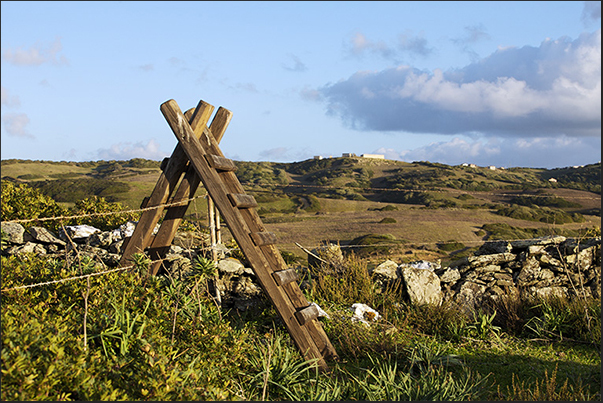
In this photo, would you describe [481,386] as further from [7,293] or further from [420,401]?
[7,293]

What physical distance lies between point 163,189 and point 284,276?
1658 mm

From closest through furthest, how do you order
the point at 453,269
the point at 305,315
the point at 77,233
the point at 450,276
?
1. the point at 305,315
2. the point at 450,276
3. the point at 453,269
4. the point at 77,233

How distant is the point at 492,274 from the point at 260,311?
3697mm

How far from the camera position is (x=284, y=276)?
15.1ft

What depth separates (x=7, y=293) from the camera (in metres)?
4.09

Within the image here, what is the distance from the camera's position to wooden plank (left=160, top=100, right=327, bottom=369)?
456cm

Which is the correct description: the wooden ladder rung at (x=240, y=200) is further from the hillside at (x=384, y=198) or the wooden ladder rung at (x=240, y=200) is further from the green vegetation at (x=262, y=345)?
the hillside at (x=384, y=198)

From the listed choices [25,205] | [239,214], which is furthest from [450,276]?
[25,205]

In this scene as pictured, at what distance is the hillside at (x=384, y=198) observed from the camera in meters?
15.2

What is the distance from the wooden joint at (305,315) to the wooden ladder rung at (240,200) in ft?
3.95

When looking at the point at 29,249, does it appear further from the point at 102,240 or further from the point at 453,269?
the point at 453,269

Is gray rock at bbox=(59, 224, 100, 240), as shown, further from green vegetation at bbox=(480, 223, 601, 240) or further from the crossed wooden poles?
green vegetation at bbox=(480, 223, 601, 240)

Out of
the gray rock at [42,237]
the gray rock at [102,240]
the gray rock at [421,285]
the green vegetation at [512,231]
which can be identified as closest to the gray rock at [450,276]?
the gray rock at [421,285]

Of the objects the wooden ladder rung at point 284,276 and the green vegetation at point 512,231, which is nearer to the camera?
the wooden ladder rung at point 284,276
